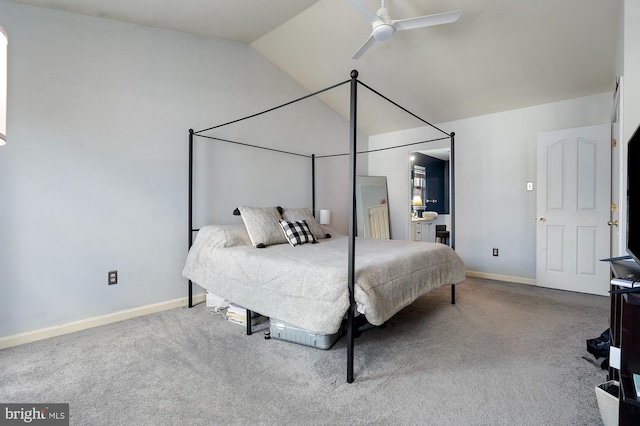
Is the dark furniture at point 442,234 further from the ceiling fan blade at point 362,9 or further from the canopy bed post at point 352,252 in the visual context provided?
the canopy bed post at point 352,252

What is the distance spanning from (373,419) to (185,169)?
2811 mm

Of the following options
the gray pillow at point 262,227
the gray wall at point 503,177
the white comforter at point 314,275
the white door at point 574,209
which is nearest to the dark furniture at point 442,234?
the gray wall at point 503,177

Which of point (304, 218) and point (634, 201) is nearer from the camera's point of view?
point (634, 201)

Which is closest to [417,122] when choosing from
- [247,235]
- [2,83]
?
[247,235]

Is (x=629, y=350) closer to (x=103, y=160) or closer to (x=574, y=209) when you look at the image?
(x=574, y=209)

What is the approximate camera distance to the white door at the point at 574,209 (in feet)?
11.2

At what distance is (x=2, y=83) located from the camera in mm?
779

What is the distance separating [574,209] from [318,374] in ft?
11.9

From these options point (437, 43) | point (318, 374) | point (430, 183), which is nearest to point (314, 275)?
point (318, 374)

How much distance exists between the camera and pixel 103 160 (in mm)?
2670

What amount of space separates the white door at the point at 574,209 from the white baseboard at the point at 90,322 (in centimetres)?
417

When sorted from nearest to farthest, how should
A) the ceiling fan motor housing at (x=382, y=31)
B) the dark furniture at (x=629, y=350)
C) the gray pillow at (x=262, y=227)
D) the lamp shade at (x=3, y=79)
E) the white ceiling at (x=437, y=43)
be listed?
the lamp shade at (x=3, y=79) < the dark furniture at (x=629, y=350) < the ceiling fan motor housing at (x=382, y=31) < the white ceiling at (x=437, y=43) < the gray pillow at (x=262, y=227)

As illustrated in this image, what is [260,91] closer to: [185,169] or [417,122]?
[185,169]

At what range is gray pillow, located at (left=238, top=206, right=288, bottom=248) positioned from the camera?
297 cm
